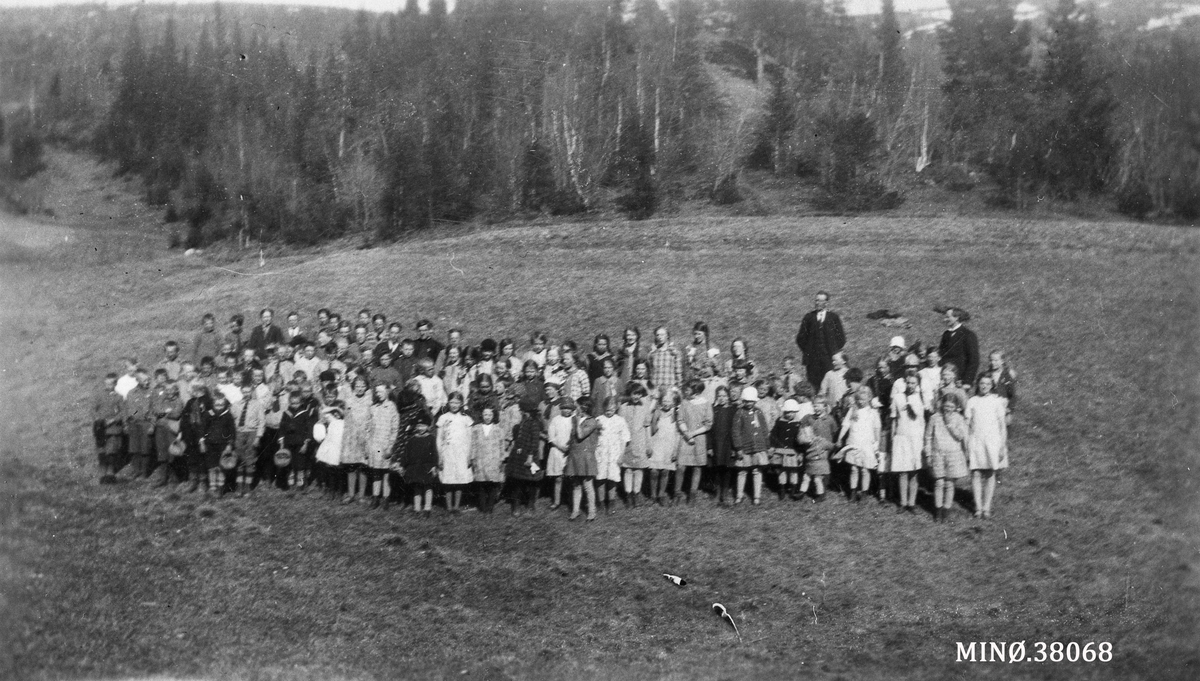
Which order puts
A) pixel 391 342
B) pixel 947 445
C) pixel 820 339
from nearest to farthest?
pixel 947 445, pixel 820 339, pixel 391 342

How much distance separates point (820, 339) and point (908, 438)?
140cm

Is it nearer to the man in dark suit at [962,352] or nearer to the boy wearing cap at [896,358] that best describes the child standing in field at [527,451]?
the boy wearing cap at [896,358]

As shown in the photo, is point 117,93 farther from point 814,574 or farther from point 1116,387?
point 1116,387

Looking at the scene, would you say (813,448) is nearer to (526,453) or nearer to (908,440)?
(908,440)

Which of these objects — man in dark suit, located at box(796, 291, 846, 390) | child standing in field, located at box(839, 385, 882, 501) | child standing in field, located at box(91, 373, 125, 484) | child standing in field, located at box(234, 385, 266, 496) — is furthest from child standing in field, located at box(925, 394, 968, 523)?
child standing in field, located at box(91, 373, 125, 484)

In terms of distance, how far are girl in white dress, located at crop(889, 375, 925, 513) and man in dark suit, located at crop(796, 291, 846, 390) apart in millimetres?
835

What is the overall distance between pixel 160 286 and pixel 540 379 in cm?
406

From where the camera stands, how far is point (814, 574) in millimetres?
8938

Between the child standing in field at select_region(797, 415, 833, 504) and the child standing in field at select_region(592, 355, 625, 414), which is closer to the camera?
the child standing in field at select_region(797, 415, 833, 504)

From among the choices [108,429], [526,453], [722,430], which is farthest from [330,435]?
[722,430]

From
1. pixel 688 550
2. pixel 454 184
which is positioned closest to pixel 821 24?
pixel 454 184

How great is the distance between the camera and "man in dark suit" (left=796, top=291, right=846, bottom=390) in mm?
9672

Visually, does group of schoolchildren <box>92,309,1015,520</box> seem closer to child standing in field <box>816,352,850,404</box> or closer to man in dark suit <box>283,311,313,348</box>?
child standing in field <box>816,352,850,404</box>

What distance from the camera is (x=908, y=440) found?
349 inches
